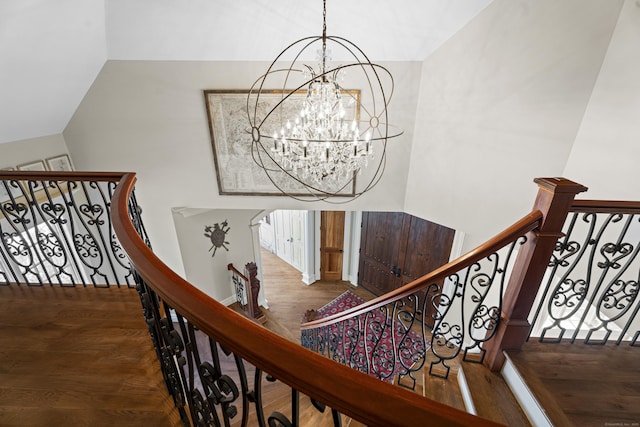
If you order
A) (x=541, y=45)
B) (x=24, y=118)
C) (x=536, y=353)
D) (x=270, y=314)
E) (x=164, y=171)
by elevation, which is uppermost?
(x=541, y=45)

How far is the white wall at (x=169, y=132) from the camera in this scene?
4.04 meters

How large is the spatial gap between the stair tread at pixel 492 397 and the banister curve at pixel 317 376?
56.5 inches

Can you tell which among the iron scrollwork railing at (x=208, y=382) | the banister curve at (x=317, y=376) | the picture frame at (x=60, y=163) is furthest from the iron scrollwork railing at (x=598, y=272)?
the picture frame at (x=60, y=163)

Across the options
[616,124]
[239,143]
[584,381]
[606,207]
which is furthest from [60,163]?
[616,124]

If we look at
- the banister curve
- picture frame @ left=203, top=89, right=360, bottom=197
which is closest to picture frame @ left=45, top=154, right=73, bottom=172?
picture frame @ left=203, top=89, right=360, bottom=197

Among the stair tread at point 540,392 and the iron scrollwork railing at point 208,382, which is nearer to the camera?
the iron scrollwork railing at point 208,382

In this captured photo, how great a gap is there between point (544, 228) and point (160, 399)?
6.98 ft

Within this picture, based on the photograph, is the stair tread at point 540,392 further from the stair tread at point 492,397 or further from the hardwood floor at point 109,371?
the stair tread at point 492,397

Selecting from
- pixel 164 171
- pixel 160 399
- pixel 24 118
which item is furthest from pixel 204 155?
pixel 160 399

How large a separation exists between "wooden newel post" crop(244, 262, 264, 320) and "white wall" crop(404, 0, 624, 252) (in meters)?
3.50

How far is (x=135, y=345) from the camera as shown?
1863mm

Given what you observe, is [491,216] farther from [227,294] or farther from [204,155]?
[227,294]

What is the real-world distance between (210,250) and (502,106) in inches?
216

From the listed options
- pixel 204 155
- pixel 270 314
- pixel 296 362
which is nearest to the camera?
pixel 296 362
